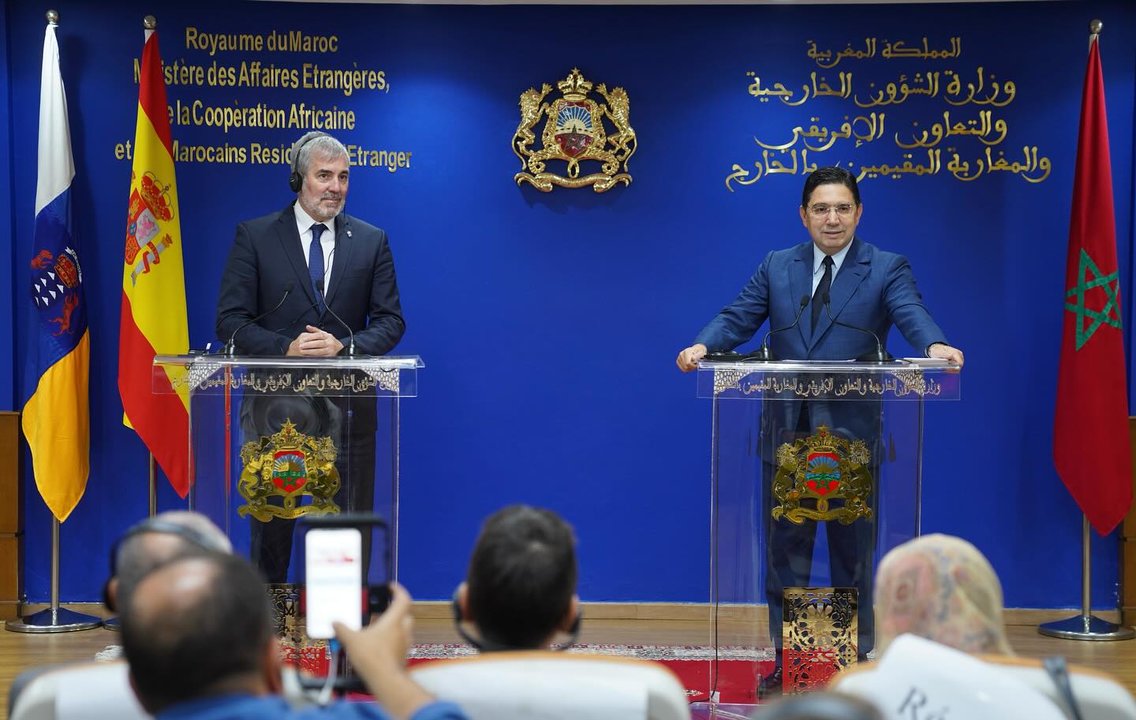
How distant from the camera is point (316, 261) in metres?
4.46

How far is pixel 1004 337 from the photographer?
5.88 metres

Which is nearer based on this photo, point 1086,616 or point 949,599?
point 949,599

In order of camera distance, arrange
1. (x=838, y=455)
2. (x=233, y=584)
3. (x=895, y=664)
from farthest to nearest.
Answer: (x=838, y=455) < (x=895, y=664) < (x=233, y=584)

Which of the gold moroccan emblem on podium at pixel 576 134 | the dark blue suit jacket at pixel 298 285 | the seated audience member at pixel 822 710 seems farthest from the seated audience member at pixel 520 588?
the gold moroccan emblem on podium at pixel 576 134

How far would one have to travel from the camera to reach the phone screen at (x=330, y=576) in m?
2.25

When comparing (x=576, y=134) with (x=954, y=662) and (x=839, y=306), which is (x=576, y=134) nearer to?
(x=839, y=306)

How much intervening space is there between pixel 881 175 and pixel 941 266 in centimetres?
46

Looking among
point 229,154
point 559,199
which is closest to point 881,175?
point 559,199

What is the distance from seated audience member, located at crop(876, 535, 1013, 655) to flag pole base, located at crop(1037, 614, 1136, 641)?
157 inches

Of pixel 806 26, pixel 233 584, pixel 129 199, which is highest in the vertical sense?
pixel 806 26

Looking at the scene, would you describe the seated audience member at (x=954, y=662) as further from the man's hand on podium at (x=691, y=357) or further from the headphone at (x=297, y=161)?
the headphone at (x=297, y=161)

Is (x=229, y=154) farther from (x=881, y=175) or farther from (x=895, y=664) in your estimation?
(x=895, y=664)

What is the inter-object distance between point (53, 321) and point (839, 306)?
10.6 ft

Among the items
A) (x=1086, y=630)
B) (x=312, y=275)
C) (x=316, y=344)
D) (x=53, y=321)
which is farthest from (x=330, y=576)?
(x=1086, y=630)
